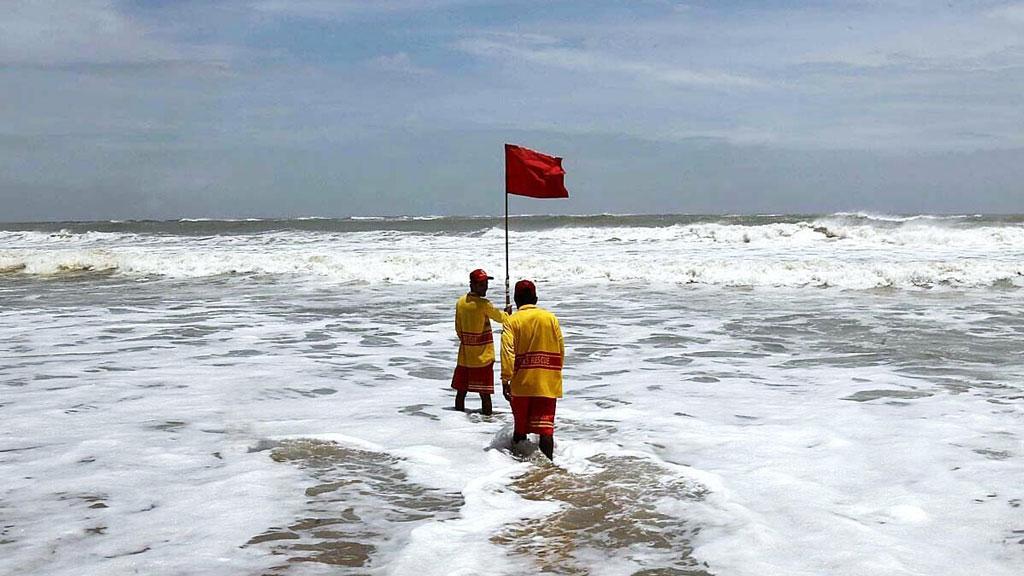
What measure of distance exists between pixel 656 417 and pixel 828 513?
2647 millimetres

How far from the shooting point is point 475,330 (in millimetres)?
7551

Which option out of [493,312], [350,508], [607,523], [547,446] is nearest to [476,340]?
[493,312]

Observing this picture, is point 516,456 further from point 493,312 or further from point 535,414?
point 493,312

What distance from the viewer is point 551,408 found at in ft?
20.8

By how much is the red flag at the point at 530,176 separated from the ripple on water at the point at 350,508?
244cm

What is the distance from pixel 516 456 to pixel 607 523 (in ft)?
5.11

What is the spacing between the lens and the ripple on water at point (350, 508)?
15.4ft

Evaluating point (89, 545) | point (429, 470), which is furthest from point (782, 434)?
point (89, 545)

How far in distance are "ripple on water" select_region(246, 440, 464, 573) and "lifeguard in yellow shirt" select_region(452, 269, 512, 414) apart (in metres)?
1.31

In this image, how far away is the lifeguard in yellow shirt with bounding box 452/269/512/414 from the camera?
7445 mm

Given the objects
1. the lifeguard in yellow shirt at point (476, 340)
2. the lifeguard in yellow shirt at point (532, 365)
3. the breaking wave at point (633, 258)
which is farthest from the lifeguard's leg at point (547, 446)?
the breaking wave at point (633, 258)

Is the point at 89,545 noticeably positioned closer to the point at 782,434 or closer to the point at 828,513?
the point at 828,513

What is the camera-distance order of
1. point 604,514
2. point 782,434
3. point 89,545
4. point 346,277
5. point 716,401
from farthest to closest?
point 346,277, point 716,401, point 782,434, point 604,514, point 89,545

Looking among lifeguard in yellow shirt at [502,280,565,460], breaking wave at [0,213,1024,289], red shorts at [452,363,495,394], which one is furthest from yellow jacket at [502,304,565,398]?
breaking wave at [0,213,1024,289]
